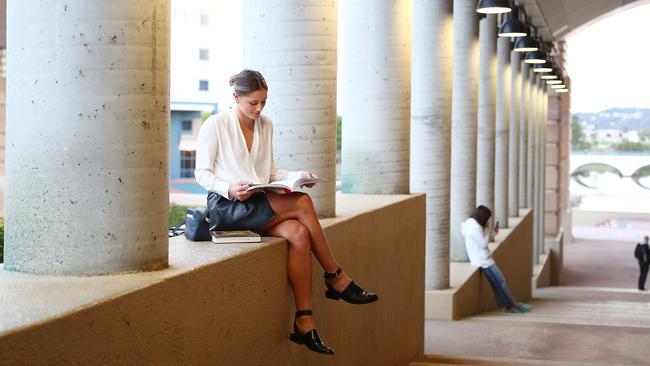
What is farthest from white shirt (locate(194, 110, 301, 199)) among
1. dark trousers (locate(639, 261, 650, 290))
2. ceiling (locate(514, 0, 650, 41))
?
dark trousers (locate(639, 261, 650, 290))

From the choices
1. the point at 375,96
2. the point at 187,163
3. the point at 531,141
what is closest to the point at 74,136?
the point at 375,96

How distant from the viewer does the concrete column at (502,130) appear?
1980cm

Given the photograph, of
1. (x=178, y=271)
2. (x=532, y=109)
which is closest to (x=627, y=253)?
(x=532, y=109)

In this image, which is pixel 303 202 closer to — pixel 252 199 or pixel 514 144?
pixel 252 199

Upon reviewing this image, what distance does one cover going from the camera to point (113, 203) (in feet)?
12.8

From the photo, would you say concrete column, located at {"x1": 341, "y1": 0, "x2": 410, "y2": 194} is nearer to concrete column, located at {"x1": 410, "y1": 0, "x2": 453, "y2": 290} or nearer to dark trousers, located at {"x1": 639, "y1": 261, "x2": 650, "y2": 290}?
concrete column, located at {"x1": 410, "y1": 0, "x2": 453, "y2": 290}

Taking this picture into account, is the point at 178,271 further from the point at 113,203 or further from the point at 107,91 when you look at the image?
the point at 107,91

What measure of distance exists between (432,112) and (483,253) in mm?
2394

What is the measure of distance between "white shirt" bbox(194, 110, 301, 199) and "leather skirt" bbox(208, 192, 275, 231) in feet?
0.31

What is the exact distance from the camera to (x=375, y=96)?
909 cm

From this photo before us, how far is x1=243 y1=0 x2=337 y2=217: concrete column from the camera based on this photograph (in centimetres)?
657

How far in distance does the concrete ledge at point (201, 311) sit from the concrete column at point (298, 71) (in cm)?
46

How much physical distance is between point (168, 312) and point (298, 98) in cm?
318

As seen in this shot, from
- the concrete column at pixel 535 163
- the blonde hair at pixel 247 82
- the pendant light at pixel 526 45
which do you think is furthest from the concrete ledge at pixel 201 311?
the concrete column at pixel 535 163
